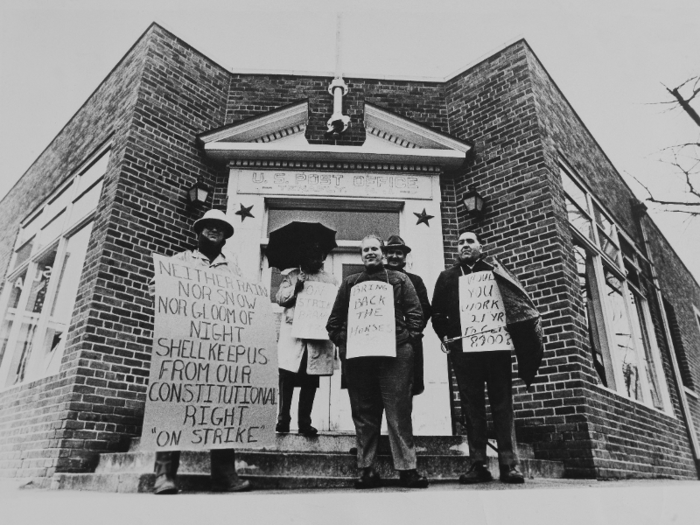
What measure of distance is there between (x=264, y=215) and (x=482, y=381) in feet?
12.2

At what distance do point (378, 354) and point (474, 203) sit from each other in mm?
3427

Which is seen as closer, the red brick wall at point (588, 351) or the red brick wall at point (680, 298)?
the red brick wall at point (588, 351)

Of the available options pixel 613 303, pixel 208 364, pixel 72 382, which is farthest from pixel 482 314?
pixel 613 303

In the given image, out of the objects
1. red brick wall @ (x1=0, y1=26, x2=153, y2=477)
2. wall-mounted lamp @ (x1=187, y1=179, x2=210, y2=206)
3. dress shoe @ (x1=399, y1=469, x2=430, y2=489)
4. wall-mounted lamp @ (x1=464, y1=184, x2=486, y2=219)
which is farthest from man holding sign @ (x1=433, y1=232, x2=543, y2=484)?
wall-mounted lamp @ (x1=187, y1=179, x2=210, y2=206)

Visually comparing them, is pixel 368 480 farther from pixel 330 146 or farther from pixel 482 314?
pixel 330 146

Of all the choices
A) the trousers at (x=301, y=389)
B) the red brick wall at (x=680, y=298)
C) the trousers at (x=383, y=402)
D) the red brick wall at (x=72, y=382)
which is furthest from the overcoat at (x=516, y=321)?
Result: the red brick wall at (x=680, y=298)

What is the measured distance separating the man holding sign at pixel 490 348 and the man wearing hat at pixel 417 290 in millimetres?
210

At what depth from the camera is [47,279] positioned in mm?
7160

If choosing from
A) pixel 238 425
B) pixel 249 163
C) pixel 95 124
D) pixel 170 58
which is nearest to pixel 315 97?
pixel 249 163

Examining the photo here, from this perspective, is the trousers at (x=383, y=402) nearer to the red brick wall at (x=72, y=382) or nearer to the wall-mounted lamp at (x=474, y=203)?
the red brick wall at (x=72, y=382)

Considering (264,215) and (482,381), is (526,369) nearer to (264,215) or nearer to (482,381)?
(482,381)

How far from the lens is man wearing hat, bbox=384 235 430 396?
3.78 metres

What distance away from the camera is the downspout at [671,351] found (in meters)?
8.45

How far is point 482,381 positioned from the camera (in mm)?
3650
